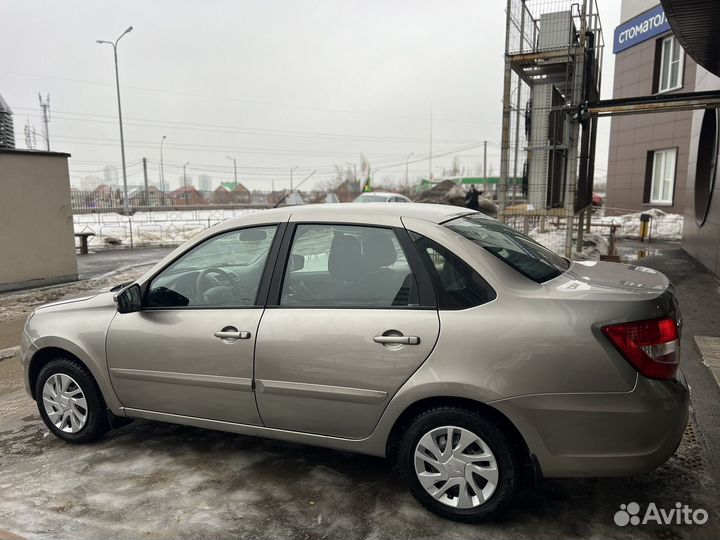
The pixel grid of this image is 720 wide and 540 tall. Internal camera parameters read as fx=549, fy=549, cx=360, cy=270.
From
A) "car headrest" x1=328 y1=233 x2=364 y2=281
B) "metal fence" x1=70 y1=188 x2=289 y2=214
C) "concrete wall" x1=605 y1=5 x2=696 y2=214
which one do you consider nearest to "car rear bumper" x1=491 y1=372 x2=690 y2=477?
"car headrest" x1=328 y1=233 x2=364 y2=281

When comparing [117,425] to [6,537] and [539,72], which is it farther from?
[539,72]

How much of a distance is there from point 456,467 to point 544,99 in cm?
1087

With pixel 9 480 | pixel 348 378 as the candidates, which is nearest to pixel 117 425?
pixel 9 480

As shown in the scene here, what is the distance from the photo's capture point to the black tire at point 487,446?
280cm

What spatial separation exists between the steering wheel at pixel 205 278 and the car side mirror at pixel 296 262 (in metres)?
0.42

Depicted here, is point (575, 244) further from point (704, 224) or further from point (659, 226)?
point (659, 226)

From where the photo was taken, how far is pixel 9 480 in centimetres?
355

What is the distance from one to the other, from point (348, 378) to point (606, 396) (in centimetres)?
132

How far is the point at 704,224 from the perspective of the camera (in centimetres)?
1251

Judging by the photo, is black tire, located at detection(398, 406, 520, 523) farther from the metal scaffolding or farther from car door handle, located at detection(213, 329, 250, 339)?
the metal scaffolding

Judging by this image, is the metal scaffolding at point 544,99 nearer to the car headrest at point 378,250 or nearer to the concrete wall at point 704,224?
the concrete wall at point 704,224

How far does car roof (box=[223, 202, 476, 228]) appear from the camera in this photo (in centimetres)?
333

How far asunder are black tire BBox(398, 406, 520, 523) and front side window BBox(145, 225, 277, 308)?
1.34m

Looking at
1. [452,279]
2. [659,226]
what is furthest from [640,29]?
[452,279]
